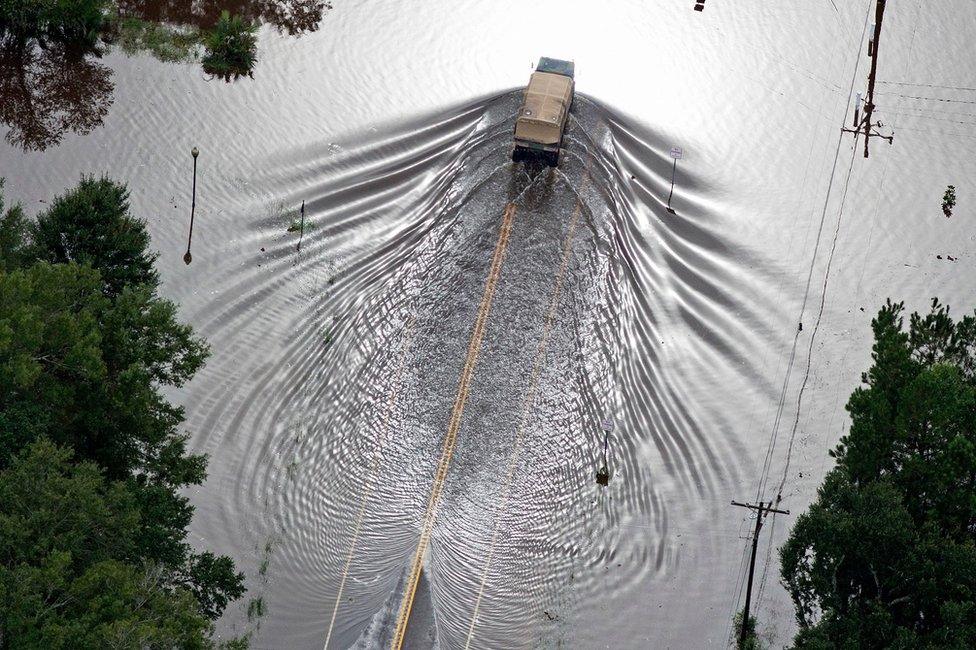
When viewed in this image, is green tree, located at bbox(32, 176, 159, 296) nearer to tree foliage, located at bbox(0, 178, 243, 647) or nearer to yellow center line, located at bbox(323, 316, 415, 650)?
tree foliage, located at bbox(0, 178, 243, 647)

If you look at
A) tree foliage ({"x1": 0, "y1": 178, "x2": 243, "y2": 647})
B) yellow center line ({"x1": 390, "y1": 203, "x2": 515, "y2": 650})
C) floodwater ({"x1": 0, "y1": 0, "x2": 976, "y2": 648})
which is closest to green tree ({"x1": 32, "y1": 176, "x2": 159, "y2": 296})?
tree foliage ({"x1": 0, "y1": 178, "x2": 243, "y2": 647})

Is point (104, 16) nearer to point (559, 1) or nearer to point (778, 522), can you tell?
point (559, 1)

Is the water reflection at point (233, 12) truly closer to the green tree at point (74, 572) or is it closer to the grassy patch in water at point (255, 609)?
the grassy patch in water at point (255, 609)

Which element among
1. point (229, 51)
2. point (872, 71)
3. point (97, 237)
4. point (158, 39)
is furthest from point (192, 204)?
point (872, 71)

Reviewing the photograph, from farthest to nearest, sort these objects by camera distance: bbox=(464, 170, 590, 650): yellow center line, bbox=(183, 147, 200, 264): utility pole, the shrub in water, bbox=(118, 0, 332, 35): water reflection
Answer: bbox=(118, 0, 332, 35): water reflection
the shrub in water
bbox=(183, 147, 200, 264): utility pole
bbox=(464, 170, 590, 650): yellow center line

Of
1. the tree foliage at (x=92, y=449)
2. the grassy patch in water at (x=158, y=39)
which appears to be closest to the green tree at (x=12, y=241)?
the tree foliage at (x=92, y=449)

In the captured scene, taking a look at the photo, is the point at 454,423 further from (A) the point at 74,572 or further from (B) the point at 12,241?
(A) the point at 74,572
